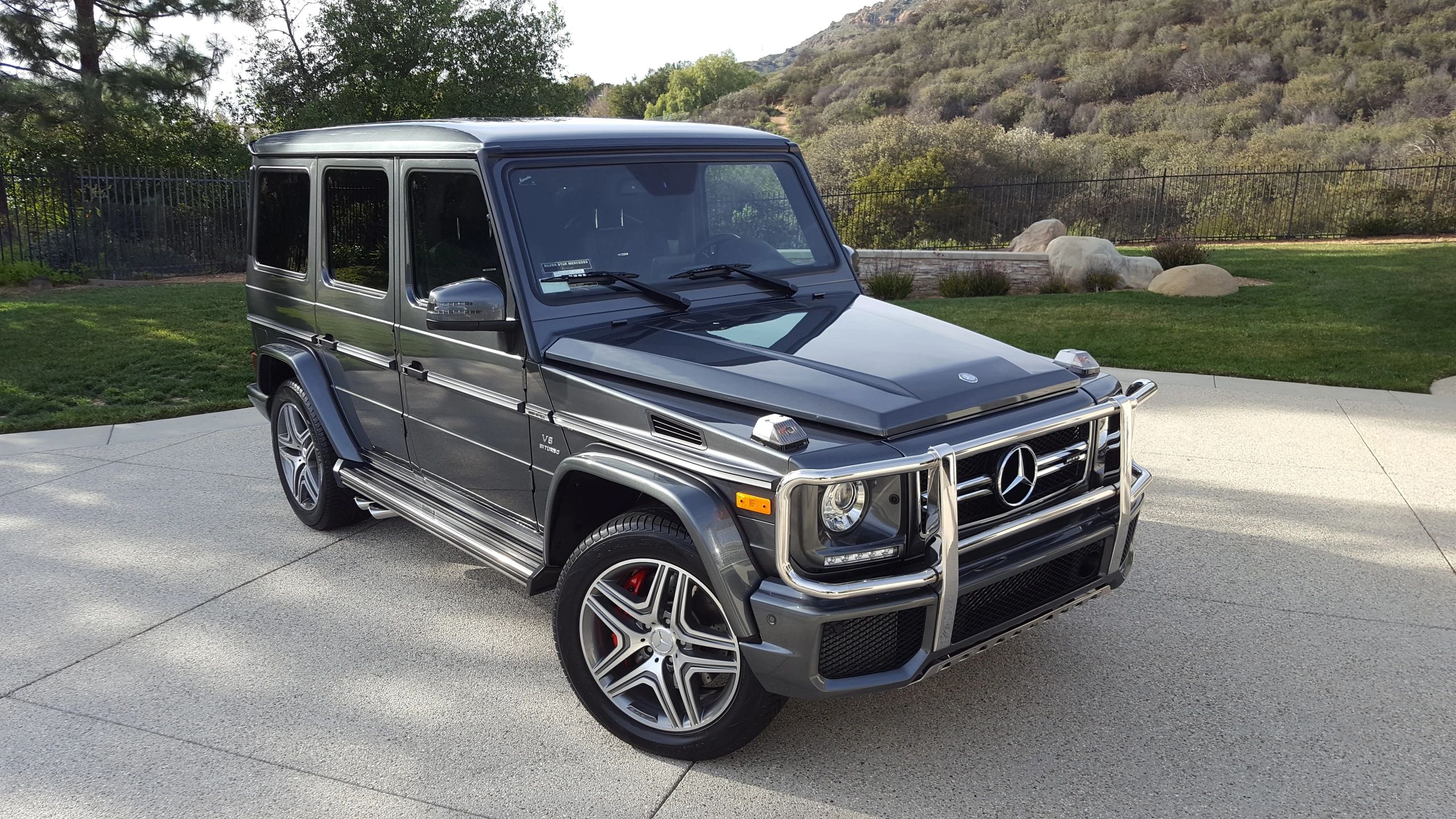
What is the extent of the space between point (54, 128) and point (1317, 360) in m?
21.2

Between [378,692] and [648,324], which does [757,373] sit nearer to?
[648,324]

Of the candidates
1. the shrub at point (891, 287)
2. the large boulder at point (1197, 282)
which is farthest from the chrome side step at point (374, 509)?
the large boulder at point (1197, 282)

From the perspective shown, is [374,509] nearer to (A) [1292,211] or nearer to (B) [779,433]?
(B) [779,433]

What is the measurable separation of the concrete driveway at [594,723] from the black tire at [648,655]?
0.10 metres

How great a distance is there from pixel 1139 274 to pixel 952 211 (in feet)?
24.9

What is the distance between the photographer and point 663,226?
418 centimetres

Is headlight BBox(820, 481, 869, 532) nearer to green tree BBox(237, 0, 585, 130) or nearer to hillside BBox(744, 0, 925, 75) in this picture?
green tree BBox(237, 0, 585, 130)

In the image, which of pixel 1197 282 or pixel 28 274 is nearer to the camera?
pixel 1197 282

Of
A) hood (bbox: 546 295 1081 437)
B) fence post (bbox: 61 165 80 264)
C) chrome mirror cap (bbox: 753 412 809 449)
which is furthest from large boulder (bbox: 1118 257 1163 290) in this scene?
fence post (bbox: 61 165 80 264)

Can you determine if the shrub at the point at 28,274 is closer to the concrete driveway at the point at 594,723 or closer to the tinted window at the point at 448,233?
the concrete driveway at the point at 594,723

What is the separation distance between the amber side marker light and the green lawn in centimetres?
703

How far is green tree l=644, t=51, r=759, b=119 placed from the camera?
234ft

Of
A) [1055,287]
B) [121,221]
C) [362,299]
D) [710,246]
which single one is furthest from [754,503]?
[121,221]

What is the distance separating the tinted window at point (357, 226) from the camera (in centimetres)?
456
